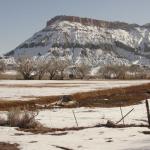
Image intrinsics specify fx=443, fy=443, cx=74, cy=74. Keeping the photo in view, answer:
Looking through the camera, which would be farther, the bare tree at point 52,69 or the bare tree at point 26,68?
the bare tree at point 52,69

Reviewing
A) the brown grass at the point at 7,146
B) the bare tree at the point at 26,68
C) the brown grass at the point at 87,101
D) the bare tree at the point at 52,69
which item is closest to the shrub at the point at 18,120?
the brown grass at the point at 7,146

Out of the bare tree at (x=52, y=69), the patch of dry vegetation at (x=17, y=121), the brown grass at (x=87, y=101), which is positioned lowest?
the brown grass at (x=87, y=101)

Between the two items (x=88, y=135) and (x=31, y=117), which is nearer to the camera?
(x=88, y=135)

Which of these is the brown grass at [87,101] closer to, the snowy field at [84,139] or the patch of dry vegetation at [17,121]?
the patch of dry vegetation at [17,121]

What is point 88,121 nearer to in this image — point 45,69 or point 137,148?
point 137,148

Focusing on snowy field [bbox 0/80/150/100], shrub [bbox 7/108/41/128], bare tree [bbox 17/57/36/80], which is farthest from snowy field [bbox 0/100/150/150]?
bare tree [bbox 17/57/36/80]

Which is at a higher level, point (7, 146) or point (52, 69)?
point (52, 69)

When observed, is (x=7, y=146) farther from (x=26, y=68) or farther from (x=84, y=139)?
(x=26, y=68)

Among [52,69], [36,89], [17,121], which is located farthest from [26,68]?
[17,121]

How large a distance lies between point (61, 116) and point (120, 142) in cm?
1132

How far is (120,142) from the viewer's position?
1655cm

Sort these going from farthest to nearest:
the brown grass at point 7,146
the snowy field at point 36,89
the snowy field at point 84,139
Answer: the snowy field at point 36,89, the brown grass at point 7,146, the snowy field at point 84,139

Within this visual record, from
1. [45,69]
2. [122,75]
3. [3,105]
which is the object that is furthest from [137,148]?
[122,75]

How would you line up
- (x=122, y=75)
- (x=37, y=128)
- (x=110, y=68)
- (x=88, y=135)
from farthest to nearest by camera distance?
1. (x=110, y=68)
2. (x=122, y=75)
3. (x=37, y=128)
4. (x=88, y=135)
